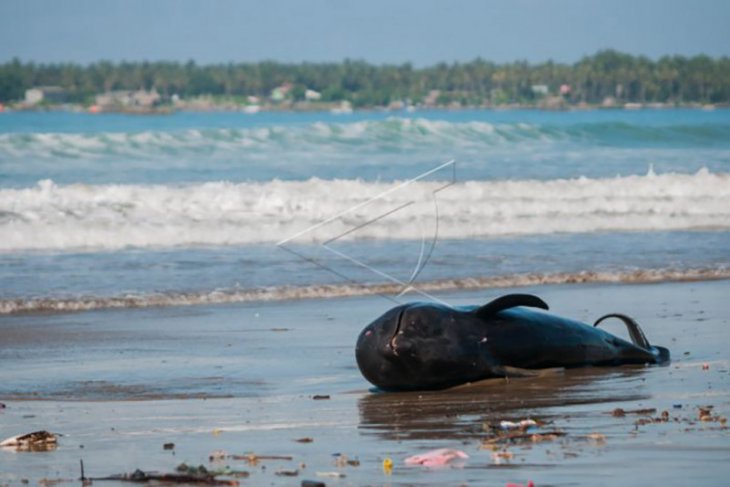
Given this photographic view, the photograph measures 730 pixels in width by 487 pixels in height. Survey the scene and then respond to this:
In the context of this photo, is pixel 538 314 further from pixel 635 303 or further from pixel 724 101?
pixel 724 101

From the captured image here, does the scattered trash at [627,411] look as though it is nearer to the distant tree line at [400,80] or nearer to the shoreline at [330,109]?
the shoreline at [330,109]

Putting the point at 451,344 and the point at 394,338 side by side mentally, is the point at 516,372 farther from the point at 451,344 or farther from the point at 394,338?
the point at 394,338

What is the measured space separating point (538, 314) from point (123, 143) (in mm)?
29617

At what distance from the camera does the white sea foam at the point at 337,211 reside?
66.3ft

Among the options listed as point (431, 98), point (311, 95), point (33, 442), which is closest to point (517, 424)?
point (33, 442)

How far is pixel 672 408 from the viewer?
8.84 meters

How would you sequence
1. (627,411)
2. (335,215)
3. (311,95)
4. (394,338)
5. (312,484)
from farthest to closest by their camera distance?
(311,95)
(335,215)
(394,338)
(627,411)
(312,484)

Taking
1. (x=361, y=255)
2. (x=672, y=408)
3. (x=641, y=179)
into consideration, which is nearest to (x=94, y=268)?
(x=361, y=255)

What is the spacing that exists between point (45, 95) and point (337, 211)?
152 ft

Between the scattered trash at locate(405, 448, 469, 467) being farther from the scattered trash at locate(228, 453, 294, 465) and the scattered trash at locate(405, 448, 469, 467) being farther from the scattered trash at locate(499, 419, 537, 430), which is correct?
the scattered trash at locate(499, 419, 537, 430)

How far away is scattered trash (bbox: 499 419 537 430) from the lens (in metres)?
8.23

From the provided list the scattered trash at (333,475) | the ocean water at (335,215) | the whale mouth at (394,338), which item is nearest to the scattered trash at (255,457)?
the scattered trash at (333,475)

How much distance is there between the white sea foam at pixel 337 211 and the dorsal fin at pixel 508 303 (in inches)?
373

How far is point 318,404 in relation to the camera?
9430mm
